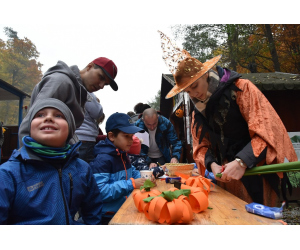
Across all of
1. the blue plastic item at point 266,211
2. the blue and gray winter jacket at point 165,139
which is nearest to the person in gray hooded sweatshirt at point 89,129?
the blue and gray winter jacket at point 165,139

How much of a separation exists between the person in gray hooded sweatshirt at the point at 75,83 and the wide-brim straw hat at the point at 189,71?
2.56 ft

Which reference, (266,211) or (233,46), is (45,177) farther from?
(233,46)

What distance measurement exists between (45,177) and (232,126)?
122 centimetres

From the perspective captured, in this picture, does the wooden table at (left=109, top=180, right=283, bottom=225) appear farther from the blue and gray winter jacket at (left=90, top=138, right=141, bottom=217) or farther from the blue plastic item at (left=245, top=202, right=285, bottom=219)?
the blue and gray winter jacket at (left=90, top=138, right=141, bottom=217)

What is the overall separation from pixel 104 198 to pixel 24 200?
66 cm

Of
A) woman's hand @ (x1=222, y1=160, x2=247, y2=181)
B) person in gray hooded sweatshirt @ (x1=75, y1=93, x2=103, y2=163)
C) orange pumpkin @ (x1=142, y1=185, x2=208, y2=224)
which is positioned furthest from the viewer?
person in gray hooded sweatshirt @ (x1=75, y1=93, x2=103, y2=163)

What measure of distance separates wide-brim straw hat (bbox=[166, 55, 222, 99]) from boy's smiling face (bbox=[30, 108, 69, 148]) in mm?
815

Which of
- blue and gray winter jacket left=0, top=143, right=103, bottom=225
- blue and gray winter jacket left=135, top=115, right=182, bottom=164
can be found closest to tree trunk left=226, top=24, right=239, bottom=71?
blue and gray winter jacket left=135, top=115, right=182, bottom=164

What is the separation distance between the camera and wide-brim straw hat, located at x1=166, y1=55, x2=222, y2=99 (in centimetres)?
154

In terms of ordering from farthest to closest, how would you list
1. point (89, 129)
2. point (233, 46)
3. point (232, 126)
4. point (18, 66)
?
1. point (18, 66)
2. point (233, 46)
3. point (89, 129)
4. point (232, 126)

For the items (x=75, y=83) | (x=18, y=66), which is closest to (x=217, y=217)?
(x=75, y=83)

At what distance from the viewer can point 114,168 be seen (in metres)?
1.94

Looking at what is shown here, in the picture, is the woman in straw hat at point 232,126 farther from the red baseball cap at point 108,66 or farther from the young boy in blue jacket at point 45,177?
the young boy in blue jacket at point 45,177

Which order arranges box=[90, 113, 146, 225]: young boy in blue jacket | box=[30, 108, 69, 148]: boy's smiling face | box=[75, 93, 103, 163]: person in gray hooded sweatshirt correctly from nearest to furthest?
box=[30, 108, 69, 148]: boy's smiling face < box=[90, 113, 146, 225]: young boy in blue jacket < box=[75, 93, 103, 163]: person in gray hooded sweatshirt
